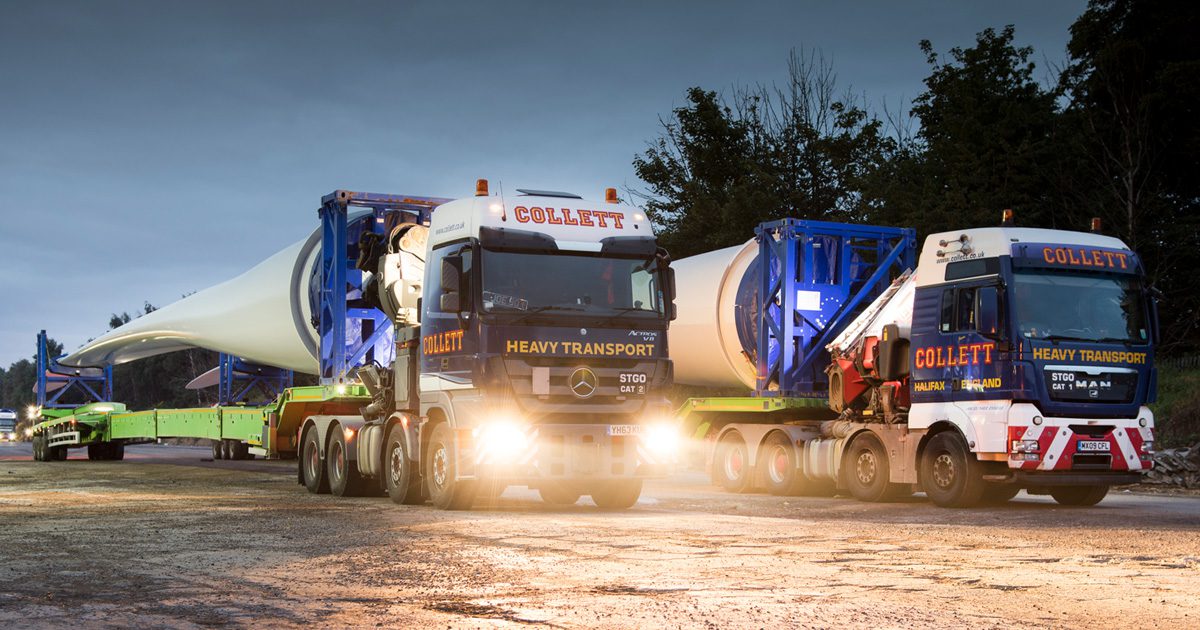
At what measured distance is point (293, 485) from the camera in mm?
23281

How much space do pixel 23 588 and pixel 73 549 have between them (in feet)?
9.05

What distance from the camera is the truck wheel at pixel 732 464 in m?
21.8

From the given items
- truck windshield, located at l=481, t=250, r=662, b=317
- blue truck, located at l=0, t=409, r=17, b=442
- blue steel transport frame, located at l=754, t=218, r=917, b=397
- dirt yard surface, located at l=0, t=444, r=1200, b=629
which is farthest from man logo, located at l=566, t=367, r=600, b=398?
blue truck, located at l=0, t=409, r=17, b=442

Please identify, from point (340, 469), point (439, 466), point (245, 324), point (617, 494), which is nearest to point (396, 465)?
point (439, 466)

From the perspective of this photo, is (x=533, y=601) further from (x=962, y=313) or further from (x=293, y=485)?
(x=293, y=485)

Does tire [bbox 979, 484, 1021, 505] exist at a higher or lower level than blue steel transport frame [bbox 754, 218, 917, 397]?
lower

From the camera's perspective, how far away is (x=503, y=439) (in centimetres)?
1575

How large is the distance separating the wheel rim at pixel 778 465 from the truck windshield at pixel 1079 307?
16.6 ft

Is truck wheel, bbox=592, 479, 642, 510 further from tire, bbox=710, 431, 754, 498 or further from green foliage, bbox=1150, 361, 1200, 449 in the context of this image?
green foliage, bbox=1150, 361, 1200, 449

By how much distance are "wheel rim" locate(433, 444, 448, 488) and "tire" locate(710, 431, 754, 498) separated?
643 centimetres

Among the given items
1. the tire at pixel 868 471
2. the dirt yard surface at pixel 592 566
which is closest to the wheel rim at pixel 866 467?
the tire at pixel 868 471

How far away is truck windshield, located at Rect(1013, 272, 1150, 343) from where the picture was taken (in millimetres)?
17047

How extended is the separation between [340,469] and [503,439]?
16.5ft

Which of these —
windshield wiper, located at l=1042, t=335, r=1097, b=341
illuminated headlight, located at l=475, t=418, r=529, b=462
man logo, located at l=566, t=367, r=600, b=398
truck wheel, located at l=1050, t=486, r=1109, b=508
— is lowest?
truck wheel, located at l=1050, t=486, r=1109, b=508
